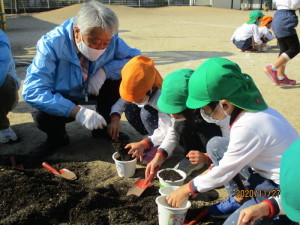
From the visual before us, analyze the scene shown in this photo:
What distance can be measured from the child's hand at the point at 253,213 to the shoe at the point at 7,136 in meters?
2.44

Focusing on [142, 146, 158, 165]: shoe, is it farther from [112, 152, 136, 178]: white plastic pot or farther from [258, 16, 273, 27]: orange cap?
[258, 16, 273, 27]: orange cap

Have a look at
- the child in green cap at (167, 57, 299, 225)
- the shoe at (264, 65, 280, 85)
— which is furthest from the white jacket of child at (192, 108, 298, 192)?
the shoe at (264, 65, 280, 85)

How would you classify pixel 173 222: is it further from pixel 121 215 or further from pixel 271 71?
pixel 271 71

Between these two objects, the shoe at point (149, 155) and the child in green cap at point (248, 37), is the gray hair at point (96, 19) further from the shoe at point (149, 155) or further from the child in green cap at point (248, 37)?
the child in green cap at point (248, 37)

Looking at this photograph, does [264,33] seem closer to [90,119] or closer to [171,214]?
[90,119]

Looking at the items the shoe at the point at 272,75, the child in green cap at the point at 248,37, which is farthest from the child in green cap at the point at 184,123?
the child in green cap at the point at 248,37

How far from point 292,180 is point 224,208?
3.23ft

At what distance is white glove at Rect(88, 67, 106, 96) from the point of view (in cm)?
332

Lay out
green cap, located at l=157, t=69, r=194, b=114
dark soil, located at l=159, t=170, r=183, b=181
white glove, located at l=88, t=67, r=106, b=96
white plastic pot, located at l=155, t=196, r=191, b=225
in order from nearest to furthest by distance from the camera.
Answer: white plastic pot, located at l=155, t=196, r=191, b=225 → green cap, located at l=157, t=69, r=194, b=114 → dark soil, located at l=159, t=170, r=183, b=181 → white glove, located at l=88, t=67, r=106, b=96

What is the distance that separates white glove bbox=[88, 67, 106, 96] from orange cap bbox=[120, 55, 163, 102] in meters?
0.66

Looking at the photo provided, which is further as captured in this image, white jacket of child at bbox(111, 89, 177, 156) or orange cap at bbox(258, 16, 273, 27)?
orange cap at bbox(258, 16, 273, 27)

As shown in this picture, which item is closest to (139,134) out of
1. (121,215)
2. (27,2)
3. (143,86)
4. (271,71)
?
(143,86)

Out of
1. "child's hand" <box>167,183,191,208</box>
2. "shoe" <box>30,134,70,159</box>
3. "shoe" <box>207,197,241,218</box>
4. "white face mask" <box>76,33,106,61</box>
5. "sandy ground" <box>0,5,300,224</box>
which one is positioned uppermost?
"white face mask" <box>76,33,106,61</box>

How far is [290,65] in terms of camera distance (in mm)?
6465
